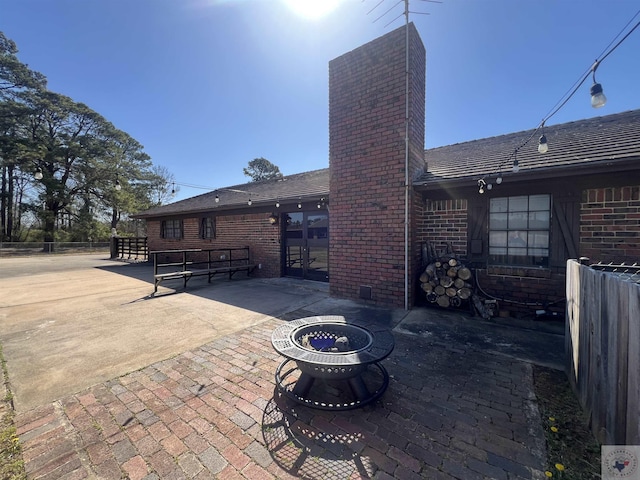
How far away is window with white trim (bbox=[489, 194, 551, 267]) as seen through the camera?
177 inches

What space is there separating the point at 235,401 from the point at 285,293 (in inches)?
158

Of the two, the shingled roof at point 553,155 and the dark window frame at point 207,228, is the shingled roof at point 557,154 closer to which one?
the shingled roof at point 553,155

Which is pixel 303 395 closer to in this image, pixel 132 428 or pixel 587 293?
pixel 132 428

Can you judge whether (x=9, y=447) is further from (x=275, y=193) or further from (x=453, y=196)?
(x=275, y=193)

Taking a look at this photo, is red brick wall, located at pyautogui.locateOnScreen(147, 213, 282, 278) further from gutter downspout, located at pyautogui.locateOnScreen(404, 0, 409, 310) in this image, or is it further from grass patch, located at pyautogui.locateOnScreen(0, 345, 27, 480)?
grass patch, located at pyautogui.locateOnScreen(0, 345, 27, 480)

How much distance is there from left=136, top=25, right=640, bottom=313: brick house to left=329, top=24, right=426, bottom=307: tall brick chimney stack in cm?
2

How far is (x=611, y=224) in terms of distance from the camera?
13.2 ft

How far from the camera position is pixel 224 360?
9.93ft

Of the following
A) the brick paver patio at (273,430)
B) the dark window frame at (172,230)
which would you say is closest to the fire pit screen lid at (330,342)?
the brick paver patio at (273,430)

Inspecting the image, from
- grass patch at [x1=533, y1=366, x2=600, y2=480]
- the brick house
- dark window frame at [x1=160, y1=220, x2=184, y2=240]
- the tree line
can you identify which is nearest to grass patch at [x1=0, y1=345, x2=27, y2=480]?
grass patch at [x1=533, y1=366, x2=600, y2=480]

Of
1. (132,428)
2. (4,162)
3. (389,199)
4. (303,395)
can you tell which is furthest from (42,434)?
(4,162)

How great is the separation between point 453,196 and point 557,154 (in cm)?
185

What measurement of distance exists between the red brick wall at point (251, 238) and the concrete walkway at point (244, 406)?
4392mm

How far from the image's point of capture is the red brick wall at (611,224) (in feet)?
12.8
